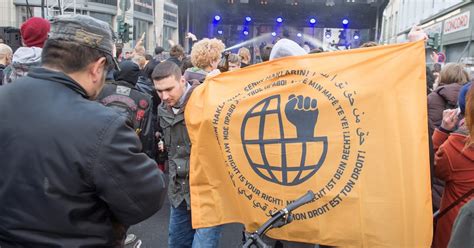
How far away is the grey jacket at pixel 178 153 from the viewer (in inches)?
135

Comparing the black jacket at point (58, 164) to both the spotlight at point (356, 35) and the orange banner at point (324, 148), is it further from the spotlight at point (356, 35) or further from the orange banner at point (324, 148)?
the spotlight at point (356, 35)

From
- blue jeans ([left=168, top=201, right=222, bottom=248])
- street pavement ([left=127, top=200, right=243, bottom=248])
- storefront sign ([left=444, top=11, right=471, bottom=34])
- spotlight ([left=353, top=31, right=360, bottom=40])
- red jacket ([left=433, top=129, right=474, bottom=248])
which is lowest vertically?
street pavement ([left=127, top=200, right=243, bottom=248])

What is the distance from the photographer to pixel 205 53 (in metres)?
4.59

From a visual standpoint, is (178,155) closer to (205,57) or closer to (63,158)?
(205,57)

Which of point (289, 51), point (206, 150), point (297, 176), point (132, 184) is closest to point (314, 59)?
point (289, 51)

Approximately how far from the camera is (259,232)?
2012mm

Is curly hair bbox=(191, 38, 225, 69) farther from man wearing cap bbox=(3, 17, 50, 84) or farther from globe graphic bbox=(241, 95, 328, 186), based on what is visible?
globe graphic bbox=(241, 95, 328, 186)

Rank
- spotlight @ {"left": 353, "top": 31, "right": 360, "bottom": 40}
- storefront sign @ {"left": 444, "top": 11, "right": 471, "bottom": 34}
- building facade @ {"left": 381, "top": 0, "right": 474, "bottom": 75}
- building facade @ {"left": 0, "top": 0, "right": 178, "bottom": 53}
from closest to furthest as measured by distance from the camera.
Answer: building facade @ {"left": 381, "top": 0, "right": 474, "bottom": 75}
storefront sign @ {"left": 444, "top": 11, "right": 471, "bottom": 34}
spotlight @ {"left": 353, "top": 31, "right": 360, "bottom": 40}
building facade @ {"left": 0, "top": 0, "right": 178, "bottom": 53}

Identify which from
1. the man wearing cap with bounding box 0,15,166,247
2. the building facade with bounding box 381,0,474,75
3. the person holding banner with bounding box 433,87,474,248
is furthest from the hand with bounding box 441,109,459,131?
the building facade with bounding box 381,0,474,75

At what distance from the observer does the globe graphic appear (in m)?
2.43

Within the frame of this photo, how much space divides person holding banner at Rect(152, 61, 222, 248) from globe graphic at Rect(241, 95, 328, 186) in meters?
0.97

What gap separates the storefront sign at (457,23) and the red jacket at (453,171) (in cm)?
2192

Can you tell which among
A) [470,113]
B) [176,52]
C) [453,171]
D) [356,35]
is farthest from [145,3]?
[470,113]

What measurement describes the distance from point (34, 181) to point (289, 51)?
1770 millimetres
